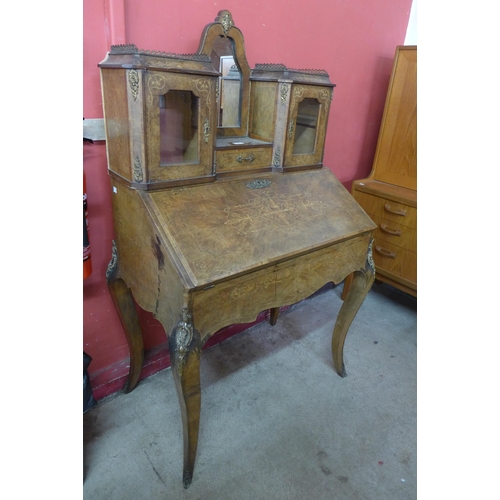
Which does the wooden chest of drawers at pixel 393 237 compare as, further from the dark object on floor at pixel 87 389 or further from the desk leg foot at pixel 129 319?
the dark object on floor at pixel 87 389

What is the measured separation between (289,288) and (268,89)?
832mm

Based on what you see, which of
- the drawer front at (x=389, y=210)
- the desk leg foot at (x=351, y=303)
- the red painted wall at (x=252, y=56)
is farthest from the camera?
the drawer front at (x=389, y=210)

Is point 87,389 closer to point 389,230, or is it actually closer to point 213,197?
point 213,197

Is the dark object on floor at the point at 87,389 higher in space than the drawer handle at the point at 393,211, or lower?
lower

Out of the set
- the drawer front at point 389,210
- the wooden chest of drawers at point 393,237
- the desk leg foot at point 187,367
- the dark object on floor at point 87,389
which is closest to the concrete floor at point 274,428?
the dark object on floor at point 87,389

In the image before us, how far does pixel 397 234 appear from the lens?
2379 millimetres

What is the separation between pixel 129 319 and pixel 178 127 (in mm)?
871

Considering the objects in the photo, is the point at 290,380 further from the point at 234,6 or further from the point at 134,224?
the point at 234,6

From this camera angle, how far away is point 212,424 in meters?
1.71

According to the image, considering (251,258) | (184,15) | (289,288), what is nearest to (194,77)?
(184,15)

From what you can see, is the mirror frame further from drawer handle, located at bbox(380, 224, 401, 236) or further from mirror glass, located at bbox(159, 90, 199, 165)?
drawer handle, located at bbox(380, 224, 401, 236)

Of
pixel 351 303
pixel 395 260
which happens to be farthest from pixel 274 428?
pixel 395 260

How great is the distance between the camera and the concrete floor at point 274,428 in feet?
4.80

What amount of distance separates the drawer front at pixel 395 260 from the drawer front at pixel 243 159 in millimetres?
1251
